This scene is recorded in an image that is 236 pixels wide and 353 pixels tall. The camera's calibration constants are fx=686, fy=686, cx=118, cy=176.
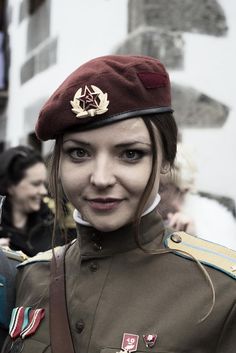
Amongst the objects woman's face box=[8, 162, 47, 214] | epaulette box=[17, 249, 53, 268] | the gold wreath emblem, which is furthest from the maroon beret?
woman's face box=[8, 162, 47, 214]

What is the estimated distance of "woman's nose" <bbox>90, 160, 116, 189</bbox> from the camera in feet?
5.04

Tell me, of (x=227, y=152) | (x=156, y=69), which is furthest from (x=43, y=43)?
(x=156, y=69)

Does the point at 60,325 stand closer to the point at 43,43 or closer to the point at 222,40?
the point at 222,40

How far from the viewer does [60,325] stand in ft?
5.35

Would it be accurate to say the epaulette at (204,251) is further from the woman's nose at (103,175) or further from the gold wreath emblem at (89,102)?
the gold wreath emblem at (89,102)

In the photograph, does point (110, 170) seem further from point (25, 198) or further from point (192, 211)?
point (25, 198)

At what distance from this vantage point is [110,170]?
1553 millimetres

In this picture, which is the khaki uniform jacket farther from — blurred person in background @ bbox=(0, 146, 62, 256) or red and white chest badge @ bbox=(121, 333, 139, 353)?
blurred person in background @ bbox=(0, 146, 62, 256)

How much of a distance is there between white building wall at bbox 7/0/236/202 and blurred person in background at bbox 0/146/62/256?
98 centimetres

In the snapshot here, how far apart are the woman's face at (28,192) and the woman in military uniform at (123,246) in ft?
7.75

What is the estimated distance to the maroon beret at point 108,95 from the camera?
1.58 metres

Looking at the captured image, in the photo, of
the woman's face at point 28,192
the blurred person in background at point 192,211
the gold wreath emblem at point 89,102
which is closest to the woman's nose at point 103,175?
the gold wreath emblem at point 89,102

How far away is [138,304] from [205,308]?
0.16m

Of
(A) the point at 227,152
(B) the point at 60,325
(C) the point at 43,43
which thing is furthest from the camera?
(C) the point at 43,43
